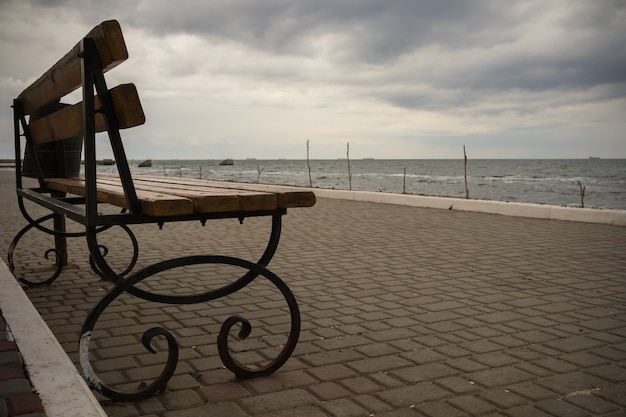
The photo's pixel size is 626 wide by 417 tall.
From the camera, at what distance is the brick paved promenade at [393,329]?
2.54 m

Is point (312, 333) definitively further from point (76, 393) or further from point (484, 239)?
point (484, 239)

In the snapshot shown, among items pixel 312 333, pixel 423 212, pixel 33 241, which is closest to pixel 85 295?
pixel 312 333

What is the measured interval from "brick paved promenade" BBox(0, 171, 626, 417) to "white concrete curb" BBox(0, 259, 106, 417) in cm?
31

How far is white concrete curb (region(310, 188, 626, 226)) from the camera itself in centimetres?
925

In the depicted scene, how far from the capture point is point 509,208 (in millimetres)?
10555

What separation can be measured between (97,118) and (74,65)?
0.28 m

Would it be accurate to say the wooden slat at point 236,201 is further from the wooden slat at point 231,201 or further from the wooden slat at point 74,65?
the wooden slat at point 74,65

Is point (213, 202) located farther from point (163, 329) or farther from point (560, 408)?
point (560, 408)

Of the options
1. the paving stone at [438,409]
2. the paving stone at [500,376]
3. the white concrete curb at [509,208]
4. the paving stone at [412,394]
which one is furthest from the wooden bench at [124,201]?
the white concrete curb at [509,208]

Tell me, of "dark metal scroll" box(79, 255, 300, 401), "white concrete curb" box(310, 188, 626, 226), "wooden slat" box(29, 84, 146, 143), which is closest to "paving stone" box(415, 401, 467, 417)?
"dark metal scroll" box(79, 255, 300, 401)

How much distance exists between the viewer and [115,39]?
7.64 feet

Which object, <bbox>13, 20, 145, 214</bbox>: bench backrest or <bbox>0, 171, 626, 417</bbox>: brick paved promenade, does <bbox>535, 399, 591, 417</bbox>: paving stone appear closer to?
<bbox>0, 171, 626, 417</bbox>: brick paved promenade

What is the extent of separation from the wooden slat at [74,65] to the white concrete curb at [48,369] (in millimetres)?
1258

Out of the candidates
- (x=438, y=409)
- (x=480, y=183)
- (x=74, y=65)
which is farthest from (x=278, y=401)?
(x=480, y=183)
